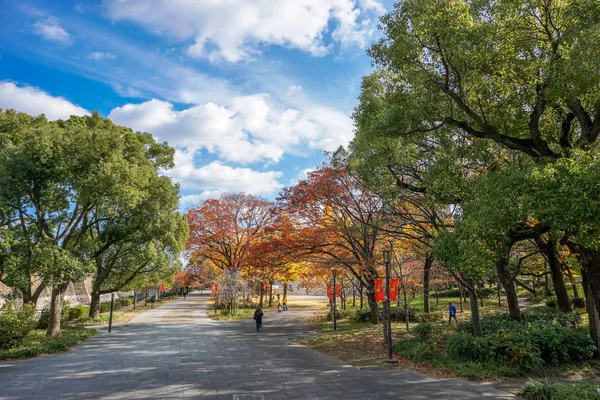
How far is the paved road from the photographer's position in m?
6.70

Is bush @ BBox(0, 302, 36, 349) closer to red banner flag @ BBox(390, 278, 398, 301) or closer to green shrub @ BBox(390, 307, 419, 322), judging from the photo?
red banner flag @ BBox(390, 278, 398, 301)

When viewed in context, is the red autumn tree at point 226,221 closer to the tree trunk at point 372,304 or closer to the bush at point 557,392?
the tree trunk at point 372,304

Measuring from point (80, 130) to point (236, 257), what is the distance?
18.1 metres

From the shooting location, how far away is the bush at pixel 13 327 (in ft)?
37.8

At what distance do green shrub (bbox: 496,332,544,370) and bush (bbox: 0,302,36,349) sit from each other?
48.3 ft

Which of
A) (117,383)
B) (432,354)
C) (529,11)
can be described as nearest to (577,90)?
(529,11)

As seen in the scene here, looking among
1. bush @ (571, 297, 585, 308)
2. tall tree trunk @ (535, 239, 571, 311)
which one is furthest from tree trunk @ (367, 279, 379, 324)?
bush @ (571, 297, 585, 308)

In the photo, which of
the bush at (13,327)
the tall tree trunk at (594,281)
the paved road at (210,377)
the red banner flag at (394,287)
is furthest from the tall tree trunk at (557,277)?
the bush at (13,327)

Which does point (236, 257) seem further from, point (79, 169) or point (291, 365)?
point (291, 365)

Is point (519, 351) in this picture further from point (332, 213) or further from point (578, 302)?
point (578, 302)

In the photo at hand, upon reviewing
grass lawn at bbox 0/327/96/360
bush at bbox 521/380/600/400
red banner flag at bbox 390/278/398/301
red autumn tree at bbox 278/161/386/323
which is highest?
red autumn tree at bbox 278/161/386/323

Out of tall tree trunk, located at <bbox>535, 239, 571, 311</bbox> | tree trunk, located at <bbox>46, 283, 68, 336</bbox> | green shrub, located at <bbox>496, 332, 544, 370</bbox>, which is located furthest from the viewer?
tree trunk, located at <bbox>46, 283, 68, 336</bbox>

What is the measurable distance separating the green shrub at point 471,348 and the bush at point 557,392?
195 cm

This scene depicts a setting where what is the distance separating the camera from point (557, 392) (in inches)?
235
